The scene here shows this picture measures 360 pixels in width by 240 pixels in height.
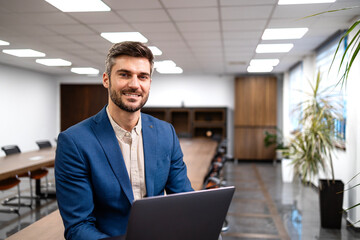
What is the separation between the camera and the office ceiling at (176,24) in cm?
383

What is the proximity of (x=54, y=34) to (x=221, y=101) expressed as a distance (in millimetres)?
6610

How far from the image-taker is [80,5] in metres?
3.86

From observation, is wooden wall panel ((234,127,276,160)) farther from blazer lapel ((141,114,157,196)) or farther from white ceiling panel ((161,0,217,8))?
blazer lapel ((141,114,157,196))

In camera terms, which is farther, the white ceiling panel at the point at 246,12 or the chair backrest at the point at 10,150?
the chair backrest at the point at 10,150

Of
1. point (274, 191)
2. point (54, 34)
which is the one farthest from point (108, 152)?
point (274, 191)

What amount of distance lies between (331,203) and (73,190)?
12.3 ft

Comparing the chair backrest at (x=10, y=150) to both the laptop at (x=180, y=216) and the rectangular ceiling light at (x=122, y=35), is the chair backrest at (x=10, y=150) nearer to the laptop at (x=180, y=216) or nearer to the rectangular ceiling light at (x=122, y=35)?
the rectangular ceiling light at (x=122, y=35)

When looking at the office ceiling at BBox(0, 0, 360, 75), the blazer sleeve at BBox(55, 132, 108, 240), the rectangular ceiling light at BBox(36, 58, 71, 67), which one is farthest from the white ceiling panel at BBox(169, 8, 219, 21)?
the rectangular ceiling light at BBox(36, 58, 71, 67)

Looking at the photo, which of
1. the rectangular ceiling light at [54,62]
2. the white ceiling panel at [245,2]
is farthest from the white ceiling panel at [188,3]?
the rectangular ceiling light at [54,62]

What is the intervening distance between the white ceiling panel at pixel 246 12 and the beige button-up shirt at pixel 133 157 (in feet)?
9.79

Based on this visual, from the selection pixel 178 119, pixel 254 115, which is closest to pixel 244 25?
pixel 254 115

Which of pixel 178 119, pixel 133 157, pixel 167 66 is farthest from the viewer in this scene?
pixel 178 119

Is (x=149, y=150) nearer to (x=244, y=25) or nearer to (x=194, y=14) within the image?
(x=194, y=14)

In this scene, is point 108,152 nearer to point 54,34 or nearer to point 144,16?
point 144,16
